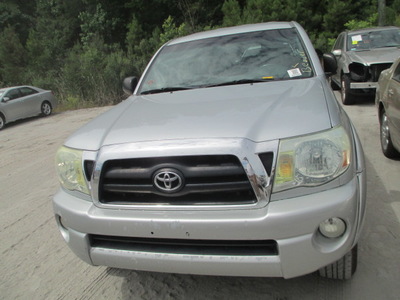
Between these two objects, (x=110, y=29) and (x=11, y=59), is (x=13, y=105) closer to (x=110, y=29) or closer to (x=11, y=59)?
(x=11, y=59)

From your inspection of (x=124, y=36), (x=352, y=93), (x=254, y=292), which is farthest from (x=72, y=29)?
(x=254, y=292)

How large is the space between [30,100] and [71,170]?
514 inches

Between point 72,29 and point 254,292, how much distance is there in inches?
1281

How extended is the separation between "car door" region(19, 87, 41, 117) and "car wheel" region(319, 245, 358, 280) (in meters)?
13.7

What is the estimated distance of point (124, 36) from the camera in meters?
29.7

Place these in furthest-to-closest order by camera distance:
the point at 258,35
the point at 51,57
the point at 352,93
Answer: the point at 51,57 < the point at 352,93 < the point at 258,35

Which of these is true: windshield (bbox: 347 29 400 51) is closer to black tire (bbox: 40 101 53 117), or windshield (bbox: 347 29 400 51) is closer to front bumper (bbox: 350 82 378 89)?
front bumper (bbox: 350 82 378 89)

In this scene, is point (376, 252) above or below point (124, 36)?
above

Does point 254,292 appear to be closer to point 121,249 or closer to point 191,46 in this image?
point 121,249

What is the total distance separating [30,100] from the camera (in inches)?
542

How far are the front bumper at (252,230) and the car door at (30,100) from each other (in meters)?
13.1

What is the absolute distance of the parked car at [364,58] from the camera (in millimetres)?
7684

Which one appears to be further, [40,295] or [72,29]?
[72,29]

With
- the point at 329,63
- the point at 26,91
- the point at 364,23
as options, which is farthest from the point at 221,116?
the point at 364,23
